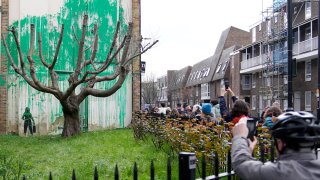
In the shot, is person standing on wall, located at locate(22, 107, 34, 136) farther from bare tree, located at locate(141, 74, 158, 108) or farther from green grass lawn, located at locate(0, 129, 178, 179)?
bare tree, located at locate(141, 74, 158, 108)

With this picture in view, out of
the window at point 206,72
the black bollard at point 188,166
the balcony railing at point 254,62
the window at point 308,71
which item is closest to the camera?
the black bollard at point 188,166

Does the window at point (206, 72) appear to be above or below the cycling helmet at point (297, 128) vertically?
above

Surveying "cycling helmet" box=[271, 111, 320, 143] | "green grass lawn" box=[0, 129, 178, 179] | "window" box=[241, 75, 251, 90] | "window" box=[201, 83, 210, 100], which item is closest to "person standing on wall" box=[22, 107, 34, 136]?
"green grass lawn" box=[0, 129, 178, 179]

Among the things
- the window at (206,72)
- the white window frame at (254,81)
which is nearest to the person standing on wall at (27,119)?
the white window frame at (254,81)

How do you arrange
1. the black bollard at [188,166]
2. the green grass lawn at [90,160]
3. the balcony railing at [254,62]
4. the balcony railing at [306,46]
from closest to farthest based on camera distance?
the black bollard at [188,166], the green grass lawn at [90,160], the balcony railing at [306,46], the balcony railing at [254,62]

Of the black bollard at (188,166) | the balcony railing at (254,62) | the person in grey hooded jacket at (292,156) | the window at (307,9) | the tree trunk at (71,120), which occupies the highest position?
the window at (307,9)

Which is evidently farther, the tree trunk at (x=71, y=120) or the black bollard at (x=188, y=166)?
the tree trunk at (x=71, y=120)

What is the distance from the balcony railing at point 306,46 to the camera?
33.3m

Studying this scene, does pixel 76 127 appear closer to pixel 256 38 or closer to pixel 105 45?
pixel 105 45

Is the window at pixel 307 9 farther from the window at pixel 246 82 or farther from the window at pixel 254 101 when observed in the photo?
the window at pixel 246 82

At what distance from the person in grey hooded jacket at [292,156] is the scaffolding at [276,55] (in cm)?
3664

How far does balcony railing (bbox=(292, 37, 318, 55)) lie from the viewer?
109 feet

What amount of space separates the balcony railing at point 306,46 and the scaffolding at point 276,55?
1670 mm

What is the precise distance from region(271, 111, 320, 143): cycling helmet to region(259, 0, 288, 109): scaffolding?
36.6 metres
